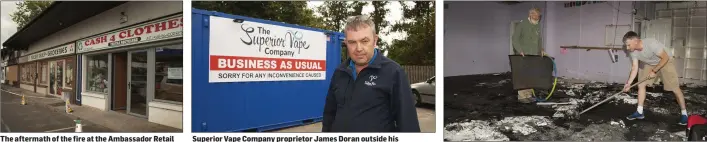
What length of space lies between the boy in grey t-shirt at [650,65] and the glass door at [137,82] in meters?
4.12

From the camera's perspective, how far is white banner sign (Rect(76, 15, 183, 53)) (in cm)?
297

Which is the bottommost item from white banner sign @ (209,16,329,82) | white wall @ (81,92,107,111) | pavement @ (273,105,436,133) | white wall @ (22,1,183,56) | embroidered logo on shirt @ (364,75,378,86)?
pavement @ (273,105,436,133)

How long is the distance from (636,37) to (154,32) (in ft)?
13.4

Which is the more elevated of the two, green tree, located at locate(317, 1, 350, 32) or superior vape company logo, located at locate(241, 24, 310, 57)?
green tree, located at locate(317, 1, 350, 32)

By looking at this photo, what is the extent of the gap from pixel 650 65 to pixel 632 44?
0.84ft

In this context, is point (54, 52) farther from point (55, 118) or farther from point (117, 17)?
point (117, 17)

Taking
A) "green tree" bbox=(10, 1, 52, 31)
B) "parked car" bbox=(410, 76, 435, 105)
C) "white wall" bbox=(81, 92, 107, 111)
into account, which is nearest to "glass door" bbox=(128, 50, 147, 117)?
"white wall" bbox=(81, 92, 107, 111)

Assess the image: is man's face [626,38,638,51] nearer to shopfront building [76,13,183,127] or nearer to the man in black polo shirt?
the man in black polo shirt

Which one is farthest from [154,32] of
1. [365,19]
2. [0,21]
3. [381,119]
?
[381,119]

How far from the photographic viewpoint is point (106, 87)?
318 cm

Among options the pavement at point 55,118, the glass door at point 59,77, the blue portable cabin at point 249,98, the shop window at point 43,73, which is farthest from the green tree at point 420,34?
the shop window at point 43,73

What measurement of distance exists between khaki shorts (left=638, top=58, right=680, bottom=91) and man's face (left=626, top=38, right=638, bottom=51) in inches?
7.8

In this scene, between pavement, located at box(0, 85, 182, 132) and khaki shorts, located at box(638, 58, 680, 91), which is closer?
pavement, located at box(0, 85, 182, 132)

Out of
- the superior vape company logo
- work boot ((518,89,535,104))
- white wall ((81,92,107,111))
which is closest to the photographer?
the superior vape company logo
